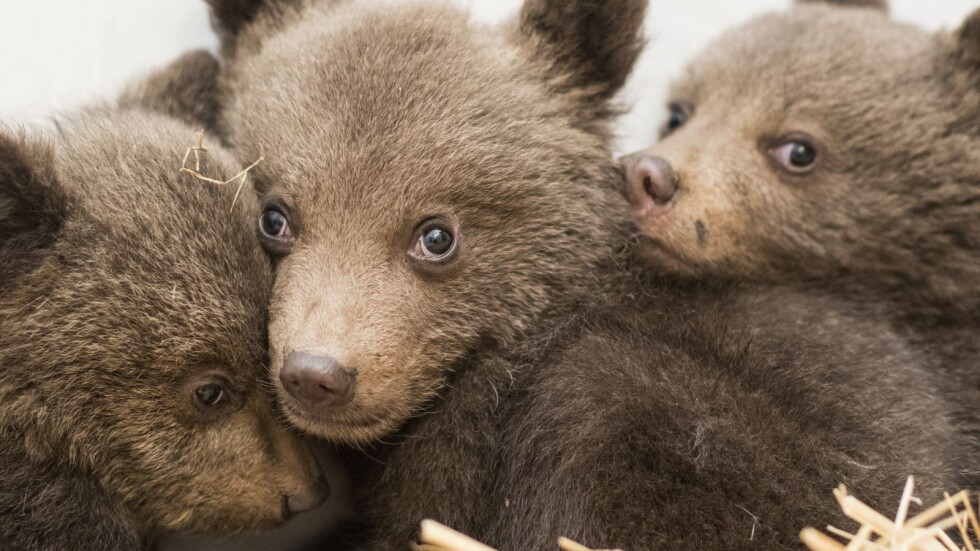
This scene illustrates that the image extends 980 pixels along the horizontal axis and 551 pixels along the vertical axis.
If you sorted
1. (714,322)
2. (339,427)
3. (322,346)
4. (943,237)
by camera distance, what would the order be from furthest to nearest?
(943,237) < (714,322) < (339,427) < (322,346)

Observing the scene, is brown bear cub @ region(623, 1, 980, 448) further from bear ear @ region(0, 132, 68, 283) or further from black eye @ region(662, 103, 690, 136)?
bear ear @ region(0, 132, 68, 283)

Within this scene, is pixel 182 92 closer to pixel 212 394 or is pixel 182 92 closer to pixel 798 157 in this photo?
pixel 212 394

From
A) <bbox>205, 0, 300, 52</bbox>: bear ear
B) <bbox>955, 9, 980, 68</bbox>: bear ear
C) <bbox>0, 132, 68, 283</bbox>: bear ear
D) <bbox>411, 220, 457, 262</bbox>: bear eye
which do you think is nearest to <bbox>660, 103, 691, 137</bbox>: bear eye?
A: <bbox>955, 9, 980, 68</bbox>: bear ear

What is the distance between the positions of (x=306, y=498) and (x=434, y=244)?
1.05 m

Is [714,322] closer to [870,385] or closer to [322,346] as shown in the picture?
[870,385]

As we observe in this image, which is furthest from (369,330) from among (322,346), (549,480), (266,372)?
(549,480)

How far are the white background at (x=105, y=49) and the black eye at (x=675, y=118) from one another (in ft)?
0.63

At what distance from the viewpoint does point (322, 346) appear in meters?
3.21

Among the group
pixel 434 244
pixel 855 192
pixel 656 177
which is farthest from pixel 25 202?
pixel 855 192

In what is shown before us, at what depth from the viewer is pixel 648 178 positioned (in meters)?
4.04

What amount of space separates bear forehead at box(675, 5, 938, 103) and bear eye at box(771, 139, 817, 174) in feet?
0.70

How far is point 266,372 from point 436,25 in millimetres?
1533

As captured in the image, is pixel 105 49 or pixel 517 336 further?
pixel 105 49

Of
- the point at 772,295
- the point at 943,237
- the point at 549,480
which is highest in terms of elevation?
the point at 943,237
